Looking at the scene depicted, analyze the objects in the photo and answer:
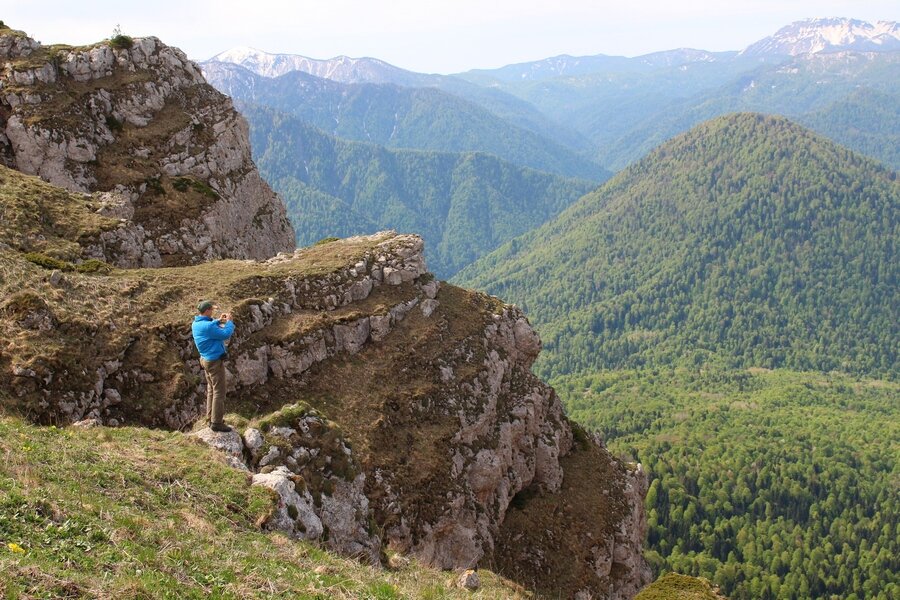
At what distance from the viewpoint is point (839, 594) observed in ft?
375

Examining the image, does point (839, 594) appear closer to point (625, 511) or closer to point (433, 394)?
point (625, 511)

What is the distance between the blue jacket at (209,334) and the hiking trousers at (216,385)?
454mm

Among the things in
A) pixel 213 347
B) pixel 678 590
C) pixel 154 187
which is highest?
pixel 154 187

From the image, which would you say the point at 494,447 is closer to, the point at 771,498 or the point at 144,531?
the point at 144,531

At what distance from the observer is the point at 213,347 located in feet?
71.6

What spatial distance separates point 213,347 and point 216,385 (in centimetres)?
163

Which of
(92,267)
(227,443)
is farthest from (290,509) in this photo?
(92,267)

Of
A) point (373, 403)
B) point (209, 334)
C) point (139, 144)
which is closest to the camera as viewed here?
point (209, 334)

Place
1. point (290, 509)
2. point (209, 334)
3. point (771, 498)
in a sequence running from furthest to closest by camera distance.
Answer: point (771, 498)
point (209, 334)
point (290, 509)

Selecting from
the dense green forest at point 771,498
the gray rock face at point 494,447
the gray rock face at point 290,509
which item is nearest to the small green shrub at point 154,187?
the gray rock face at point 494,447

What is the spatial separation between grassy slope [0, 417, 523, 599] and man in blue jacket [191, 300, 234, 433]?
5.48ft

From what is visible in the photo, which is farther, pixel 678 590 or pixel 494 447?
pixel 494 447

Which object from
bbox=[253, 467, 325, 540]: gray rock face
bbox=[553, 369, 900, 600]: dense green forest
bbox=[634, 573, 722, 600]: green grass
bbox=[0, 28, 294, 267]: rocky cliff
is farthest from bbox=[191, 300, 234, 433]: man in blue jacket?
bbox=[553, 369, 900, 600]: dense green forest

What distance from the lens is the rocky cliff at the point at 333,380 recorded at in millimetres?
26625
